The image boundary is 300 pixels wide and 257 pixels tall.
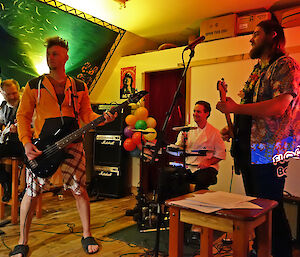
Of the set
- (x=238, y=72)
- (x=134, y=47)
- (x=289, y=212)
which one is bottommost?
(x=289, y=212)

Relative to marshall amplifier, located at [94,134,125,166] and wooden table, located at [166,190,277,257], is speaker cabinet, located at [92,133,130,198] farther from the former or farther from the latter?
wooden table, located at [166,190,277,257]

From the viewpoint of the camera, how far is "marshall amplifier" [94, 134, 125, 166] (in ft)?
14.1

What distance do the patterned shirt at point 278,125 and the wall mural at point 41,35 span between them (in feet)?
9.53

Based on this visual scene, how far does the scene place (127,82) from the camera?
490 centimetres

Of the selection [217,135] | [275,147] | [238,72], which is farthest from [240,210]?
[238,72]

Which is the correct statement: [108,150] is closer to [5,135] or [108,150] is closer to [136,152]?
[136,152]

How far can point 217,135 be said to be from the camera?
2.91 m

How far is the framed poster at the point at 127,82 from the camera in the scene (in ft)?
15.9

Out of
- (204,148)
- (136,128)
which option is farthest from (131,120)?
(204,148)

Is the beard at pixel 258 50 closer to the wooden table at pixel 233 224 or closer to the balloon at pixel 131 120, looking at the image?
the wooden table at pixel 233 224

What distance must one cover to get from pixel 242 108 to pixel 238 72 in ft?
→ 7.87

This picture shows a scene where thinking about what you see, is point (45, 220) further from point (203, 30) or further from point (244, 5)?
point (244, 5)

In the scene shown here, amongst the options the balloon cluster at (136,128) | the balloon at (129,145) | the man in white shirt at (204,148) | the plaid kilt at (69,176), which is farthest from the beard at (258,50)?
the balloon at (129,145)

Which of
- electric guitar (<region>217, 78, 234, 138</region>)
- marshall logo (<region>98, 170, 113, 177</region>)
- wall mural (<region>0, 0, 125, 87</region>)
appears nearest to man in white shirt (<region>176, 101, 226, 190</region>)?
electric guitar (<region>217, 78, 234, 138</region>)
